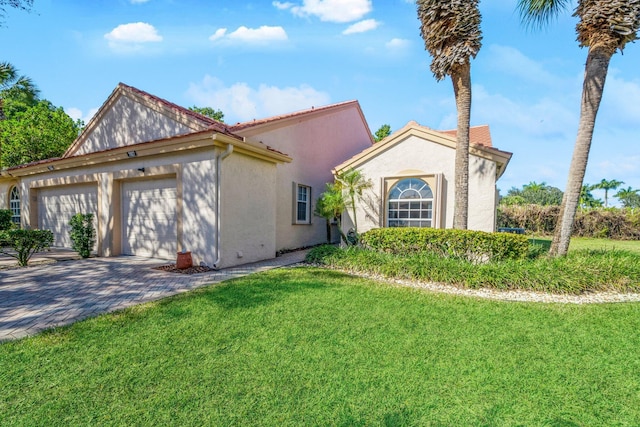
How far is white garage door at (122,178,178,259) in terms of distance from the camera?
982 cm

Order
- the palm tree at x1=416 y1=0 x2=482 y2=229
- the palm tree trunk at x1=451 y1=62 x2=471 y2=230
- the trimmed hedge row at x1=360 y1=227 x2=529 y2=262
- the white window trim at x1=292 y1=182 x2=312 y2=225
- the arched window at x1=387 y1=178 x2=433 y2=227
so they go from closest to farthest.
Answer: the trimmed hedge row at x1=360 y1=227 x2=529 y2=262 < the palm tree at x1=416 y1=0 x2=482 y2=229 < the palm tree trunk at x1=451 y1=62 x2=471 y2=230 < the arched window at x1=387 y1=178 x2=433 y2=227 < the white window trim at x1=292 y1=182 x2=312 y2=225

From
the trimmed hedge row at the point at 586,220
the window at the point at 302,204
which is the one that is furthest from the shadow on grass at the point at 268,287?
the trimmed hedge row at the point at 586,220

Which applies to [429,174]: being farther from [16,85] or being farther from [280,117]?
[16,85]

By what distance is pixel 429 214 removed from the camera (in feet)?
38.2

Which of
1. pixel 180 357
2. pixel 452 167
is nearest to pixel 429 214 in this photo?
pixel 452 167

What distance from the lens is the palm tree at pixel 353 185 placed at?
12.4 metres

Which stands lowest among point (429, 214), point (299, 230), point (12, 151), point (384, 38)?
point (299, 230)

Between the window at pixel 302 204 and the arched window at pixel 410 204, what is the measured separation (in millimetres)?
4228

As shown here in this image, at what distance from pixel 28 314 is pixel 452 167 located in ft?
41.0

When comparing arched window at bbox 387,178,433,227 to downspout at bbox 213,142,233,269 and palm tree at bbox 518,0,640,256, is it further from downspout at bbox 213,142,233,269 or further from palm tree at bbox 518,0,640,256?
downspout at bbox 213,142,233,269

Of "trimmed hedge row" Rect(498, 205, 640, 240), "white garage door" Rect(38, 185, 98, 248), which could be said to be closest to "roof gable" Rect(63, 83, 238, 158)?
"white garage door" Rect(38, 185, 98, 248)

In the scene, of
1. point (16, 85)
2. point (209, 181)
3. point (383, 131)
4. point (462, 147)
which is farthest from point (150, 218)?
point (383, 131)

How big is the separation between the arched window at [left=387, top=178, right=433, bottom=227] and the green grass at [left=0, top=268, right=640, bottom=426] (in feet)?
21.1

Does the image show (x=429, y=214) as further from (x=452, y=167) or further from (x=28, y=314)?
(x=28, y=314)
